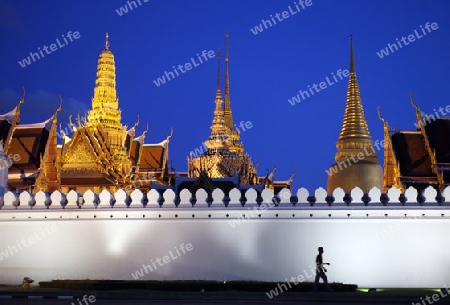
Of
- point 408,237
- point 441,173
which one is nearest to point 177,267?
point 408,237

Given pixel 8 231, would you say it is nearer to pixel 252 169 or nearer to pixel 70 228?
pixel 70 228

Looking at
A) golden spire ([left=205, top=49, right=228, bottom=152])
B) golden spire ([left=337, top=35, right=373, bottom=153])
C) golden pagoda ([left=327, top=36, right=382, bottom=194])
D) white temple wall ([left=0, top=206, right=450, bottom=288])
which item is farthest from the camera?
golden spire ([left=205, top=49, right=228, bottom=152])

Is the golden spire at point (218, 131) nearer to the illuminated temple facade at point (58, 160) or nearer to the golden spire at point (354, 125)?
the golden spire at point (354, 125)

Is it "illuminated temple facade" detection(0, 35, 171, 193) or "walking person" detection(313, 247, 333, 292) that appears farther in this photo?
"illuminated temple facade" detection(0, 35, 171, 193)

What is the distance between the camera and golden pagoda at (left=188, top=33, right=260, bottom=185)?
136 ft

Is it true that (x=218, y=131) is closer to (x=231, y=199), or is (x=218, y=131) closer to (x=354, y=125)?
(x=354, y=125)

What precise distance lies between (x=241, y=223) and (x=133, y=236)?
2.58 metres

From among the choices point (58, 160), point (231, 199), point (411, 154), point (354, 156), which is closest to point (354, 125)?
point (354, 156)

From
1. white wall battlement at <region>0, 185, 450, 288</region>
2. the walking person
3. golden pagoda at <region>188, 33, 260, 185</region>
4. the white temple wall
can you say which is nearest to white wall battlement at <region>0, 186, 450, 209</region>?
white wall battlement at <region>0, 185, 450, 288</region>

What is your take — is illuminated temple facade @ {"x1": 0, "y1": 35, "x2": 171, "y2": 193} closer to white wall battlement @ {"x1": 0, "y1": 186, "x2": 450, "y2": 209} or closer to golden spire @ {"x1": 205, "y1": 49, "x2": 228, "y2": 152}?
white wall battlement @ {"x1": 0, "y1": 186, "x2": 450, "y2": 209}

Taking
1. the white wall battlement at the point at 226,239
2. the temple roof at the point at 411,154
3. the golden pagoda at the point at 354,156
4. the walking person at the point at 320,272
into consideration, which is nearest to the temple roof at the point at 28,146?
the white wall battlement at the point at 226,239

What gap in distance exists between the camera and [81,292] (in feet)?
49.4

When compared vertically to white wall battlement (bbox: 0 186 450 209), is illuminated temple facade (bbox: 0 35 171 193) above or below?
above

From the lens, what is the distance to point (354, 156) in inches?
1330
